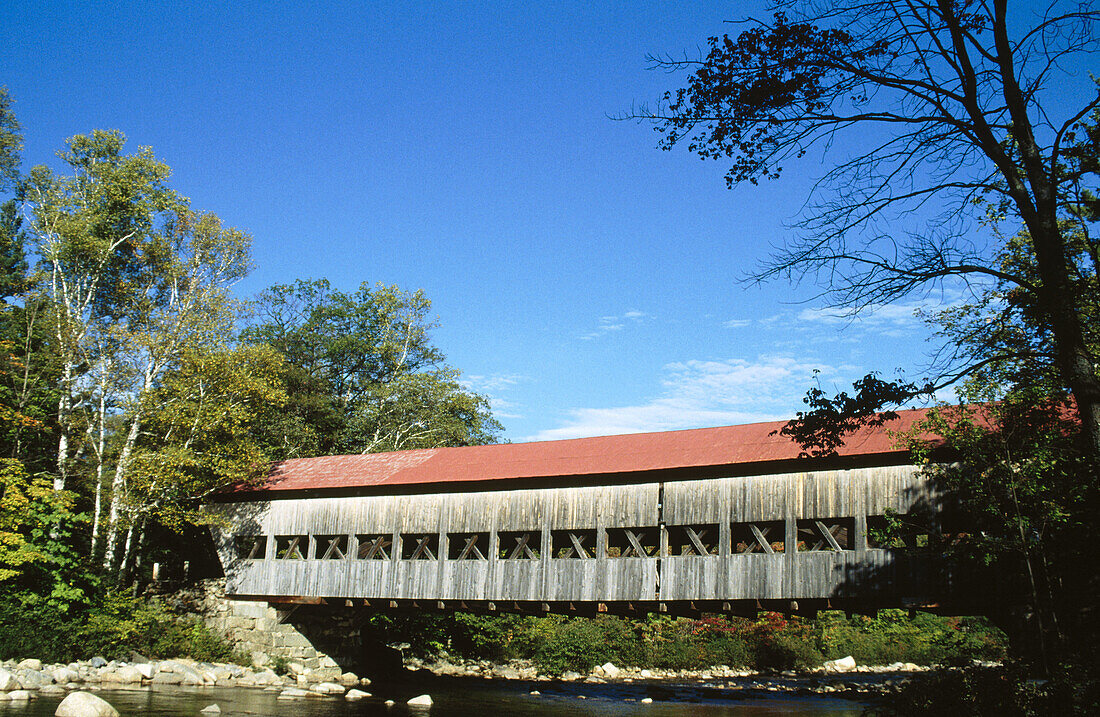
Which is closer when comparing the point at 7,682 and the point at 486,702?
the point at 7,682

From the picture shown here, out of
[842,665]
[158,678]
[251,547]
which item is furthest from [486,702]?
[842,665]

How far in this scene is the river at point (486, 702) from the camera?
12828mm

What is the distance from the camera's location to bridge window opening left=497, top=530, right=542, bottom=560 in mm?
15867

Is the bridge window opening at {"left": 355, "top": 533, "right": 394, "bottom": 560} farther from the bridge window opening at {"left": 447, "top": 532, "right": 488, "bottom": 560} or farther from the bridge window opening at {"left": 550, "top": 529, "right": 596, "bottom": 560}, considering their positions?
the bridge window opening at {"left": 550, "top": 529, "right": 596, "bottom": 560}

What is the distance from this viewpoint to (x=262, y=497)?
62.5ft

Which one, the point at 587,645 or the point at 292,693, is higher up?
the point at 292,693

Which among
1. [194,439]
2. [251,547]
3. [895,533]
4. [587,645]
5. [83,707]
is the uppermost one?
[194,439]

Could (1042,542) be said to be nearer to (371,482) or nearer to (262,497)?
(371,482)

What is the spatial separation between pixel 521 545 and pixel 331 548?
192 inches

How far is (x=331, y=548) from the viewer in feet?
58.7

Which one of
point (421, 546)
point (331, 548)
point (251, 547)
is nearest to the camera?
point (421, 546)

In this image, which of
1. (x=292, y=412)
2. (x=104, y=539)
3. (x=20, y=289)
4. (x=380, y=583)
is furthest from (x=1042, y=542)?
→ (x=20, y=289)

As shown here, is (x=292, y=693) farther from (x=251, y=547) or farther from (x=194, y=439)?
(x=194, y=439)

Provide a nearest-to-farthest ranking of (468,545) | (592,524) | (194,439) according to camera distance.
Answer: (592,524) → (468,545) → (194,439)
